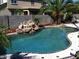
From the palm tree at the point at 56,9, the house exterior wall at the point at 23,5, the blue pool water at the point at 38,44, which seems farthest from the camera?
the house exterior wall at the point at 23,5

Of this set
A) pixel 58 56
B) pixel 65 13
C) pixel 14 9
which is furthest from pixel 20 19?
pixel 58 56

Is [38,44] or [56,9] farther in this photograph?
[56,9]

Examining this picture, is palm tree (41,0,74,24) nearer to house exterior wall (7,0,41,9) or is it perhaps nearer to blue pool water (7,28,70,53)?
house exterior wall (7,0,41,9)

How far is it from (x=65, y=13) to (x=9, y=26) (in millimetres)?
9798

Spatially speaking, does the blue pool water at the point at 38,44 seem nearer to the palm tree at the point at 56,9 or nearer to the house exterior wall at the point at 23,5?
the palm tree at the point at 56,9

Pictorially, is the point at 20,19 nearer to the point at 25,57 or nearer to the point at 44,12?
the point at 44,12

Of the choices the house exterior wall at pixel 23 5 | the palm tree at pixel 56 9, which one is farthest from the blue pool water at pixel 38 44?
the house exterior wall at pixel 23 5

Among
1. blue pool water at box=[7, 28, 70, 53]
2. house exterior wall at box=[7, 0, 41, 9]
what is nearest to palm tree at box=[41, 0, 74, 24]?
house exterior wall at box=[7, 0, 41, 9]

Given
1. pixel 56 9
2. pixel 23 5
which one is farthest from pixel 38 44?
pixel 23 5

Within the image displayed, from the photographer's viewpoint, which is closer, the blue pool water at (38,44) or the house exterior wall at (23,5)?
the blue pool water at (38,44)

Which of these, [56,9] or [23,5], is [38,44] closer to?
[56,9]

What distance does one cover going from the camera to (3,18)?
2631cm

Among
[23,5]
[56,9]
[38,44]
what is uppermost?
[23,5]

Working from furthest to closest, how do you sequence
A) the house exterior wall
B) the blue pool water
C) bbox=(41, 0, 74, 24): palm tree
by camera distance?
the house exterior wall, bbox=(41, 0, 74, 24): palm tree, the blue pool water
